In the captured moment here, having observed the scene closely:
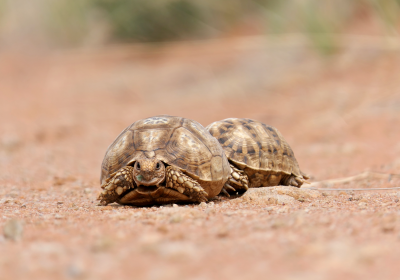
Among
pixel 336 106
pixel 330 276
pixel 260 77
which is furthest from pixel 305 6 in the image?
pixel 330 276

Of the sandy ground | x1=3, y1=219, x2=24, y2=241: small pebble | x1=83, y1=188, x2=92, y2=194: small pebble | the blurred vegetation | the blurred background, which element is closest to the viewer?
the sandy ground

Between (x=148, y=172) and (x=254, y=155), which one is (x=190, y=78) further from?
(x=148, y=172)

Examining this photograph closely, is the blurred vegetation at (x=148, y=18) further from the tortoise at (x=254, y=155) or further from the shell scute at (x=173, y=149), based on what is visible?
the shell scute at (x=173, y=149)

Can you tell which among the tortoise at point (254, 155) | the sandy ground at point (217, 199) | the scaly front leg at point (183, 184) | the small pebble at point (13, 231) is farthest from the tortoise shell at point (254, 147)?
the small pebble at point (13, 231)

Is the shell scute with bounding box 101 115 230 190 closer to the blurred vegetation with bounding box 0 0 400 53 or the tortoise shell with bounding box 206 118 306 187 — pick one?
the tortoise shell with bounding box 206 118 306 187

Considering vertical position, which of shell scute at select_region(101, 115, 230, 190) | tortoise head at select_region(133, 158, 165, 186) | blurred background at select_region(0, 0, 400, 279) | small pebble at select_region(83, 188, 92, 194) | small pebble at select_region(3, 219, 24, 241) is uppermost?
blurred background at select_region(0, 0, 400, 279)

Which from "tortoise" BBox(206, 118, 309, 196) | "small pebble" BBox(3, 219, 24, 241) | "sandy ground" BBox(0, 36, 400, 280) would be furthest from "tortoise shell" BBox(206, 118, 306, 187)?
"small pebble" BBox(3, 219, 24, 241)

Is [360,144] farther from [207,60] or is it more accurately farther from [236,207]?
[207,60]
